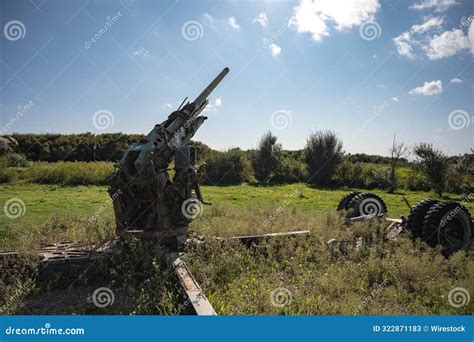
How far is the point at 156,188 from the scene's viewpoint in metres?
6.46

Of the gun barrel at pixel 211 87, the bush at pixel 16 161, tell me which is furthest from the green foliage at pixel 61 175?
the gun barrel at pixel 211 87

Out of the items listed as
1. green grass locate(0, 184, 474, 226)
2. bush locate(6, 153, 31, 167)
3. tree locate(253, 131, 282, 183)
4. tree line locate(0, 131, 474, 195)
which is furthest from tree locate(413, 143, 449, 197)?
bush locate(6, 153, 31, 167)

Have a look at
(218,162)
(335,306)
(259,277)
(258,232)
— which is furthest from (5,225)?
(218,162)

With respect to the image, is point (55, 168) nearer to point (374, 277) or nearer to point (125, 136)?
point (125, 136)

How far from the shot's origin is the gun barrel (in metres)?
8.30

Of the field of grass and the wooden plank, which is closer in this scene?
the wooden plank
